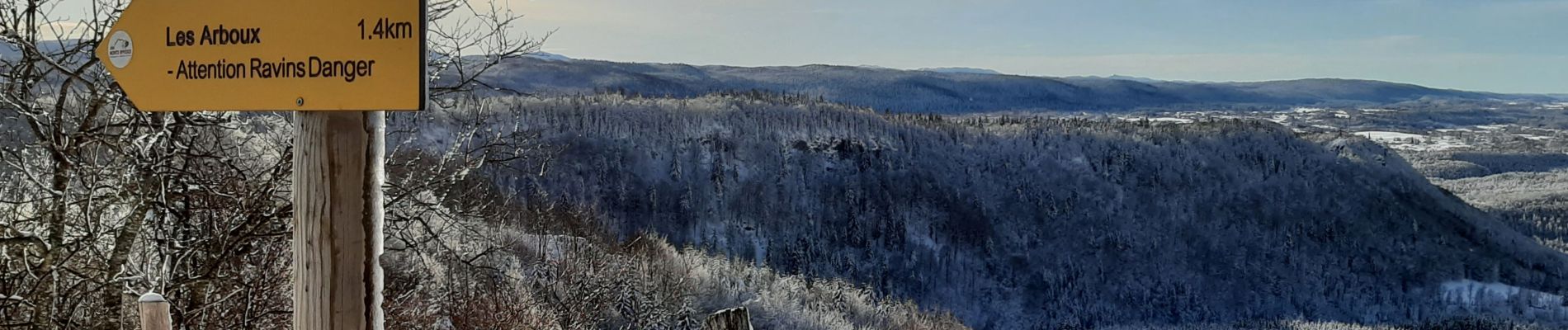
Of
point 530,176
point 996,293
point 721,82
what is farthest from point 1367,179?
point 721,82

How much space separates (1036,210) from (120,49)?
5813 cm

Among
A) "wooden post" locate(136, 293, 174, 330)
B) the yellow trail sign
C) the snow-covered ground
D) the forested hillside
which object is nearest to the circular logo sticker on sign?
the yellow trail sign

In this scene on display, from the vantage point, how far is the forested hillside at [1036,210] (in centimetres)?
4903

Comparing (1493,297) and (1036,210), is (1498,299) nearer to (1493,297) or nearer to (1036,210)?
(1493,297)

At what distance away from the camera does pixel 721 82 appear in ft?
465

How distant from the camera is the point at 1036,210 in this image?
58.2m

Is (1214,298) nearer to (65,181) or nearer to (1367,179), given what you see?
(1367,179)

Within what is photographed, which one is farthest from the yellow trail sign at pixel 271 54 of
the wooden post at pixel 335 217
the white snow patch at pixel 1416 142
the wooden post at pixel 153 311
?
the white snow patch at pixel 1416 142

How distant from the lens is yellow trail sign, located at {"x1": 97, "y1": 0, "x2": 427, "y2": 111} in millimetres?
2273

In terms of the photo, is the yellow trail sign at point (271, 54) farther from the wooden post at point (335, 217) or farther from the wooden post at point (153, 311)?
the wooden post at point (153, 311)

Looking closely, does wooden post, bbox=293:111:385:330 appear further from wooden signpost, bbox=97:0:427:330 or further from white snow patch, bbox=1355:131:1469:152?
white snow patch, bbox=1355:131:1469:152

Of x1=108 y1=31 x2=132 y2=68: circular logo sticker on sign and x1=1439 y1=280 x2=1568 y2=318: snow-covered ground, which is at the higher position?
x1=108 y1=31 x2=132 y2=68: circular logo sticker on sign

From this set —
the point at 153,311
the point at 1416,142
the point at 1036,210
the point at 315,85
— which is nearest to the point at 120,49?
the point at 315,85

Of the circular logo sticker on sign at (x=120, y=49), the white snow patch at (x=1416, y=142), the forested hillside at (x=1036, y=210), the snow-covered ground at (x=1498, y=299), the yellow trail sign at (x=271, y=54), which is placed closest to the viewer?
the yellow trail sign at (x=271, y=54)
